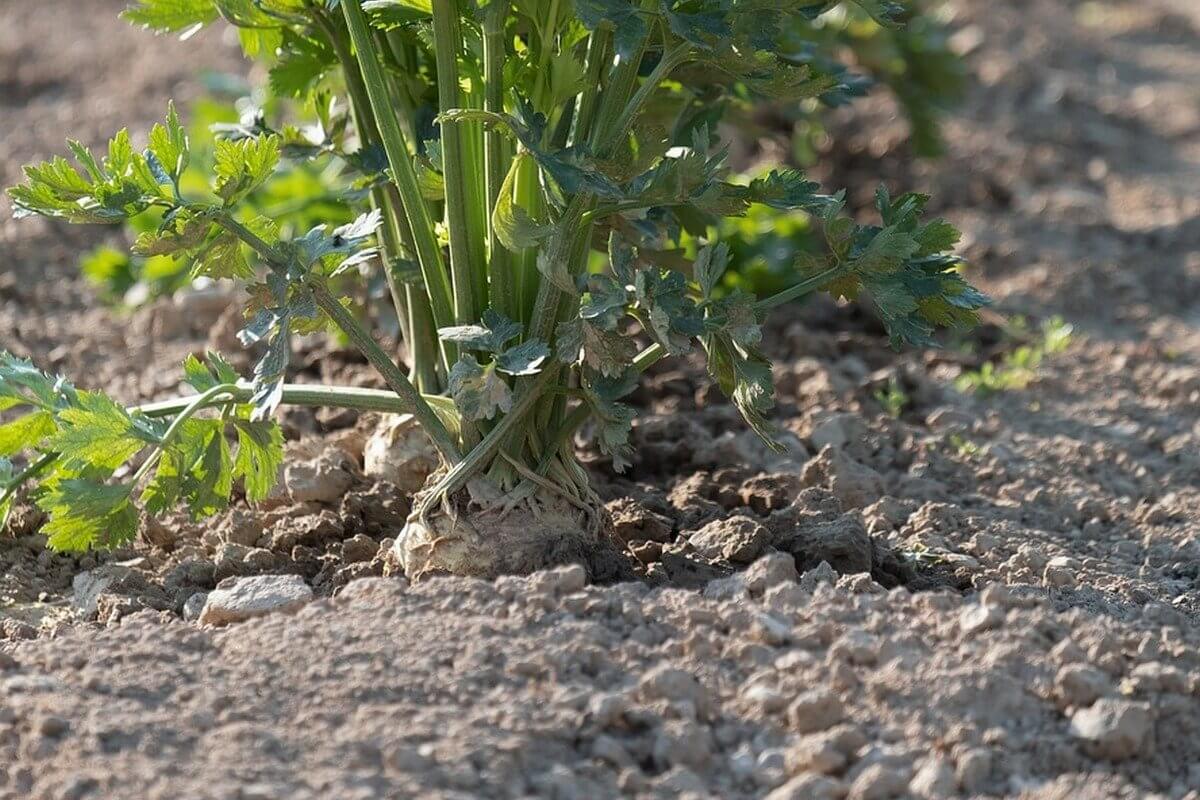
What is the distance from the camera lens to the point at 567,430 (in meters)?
2.67

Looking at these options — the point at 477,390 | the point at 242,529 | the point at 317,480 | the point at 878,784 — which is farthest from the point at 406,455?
the point at 878,784

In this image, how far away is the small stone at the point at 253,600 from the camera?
2.55 meters

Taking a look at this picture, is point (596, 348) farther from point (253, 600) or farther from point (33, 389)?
point (33, 389)

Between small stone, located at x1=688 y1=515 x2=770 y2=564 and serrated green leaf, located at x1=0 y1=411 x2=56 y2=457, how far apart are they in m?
1.10

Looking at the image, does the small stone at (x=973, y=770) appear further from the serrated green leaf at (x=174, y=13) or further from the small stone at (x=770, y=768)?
the serrated green leaf at (x=174, y=13)

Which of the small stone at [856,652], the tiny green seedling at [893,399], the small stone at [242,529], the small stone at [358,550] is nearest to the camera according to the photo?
the small stone at [856,652]

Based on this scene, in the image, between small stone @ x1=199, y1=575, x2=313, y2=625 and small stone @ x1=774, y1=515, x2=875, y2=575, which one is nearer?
small stone @ x1=199, y1=575, x2=313, y2=625

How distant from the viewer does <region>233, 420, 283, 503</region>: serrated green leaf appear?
104 inches

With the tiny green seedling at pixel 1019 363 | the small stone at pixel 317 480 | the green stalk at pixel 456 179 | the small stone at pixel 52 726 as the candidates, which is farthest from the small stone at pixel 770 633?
the tiny green seedling at pixel 1019 363

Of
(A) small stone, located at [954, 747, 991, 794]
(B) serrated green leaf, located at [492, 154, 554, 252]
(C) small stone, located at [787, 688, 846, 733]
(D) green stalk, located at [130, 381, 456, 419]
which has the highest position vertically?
(B) serrated green leaf, located at [492, 154, 554, 252]

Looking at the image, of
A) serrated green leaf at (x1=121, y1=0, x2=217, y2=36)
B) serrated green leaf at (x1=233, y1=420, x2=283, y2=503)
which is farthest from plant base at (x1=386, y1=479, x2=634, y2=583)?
serrated green leaf at (x1=121, y1=0, x2=217, y2=36)

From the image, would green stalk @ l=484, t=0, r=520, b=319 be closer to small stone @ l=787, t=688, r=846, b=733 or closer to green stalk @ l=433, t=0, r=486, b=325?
green stalk @ l=433, t=0, r=486, b=325

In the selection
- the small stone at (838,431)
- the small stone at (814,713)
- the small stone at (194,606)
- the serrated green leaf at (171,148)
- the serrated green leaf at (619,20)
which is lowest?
the small stone at (838,431)

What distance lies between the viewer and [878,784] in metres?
2.04
